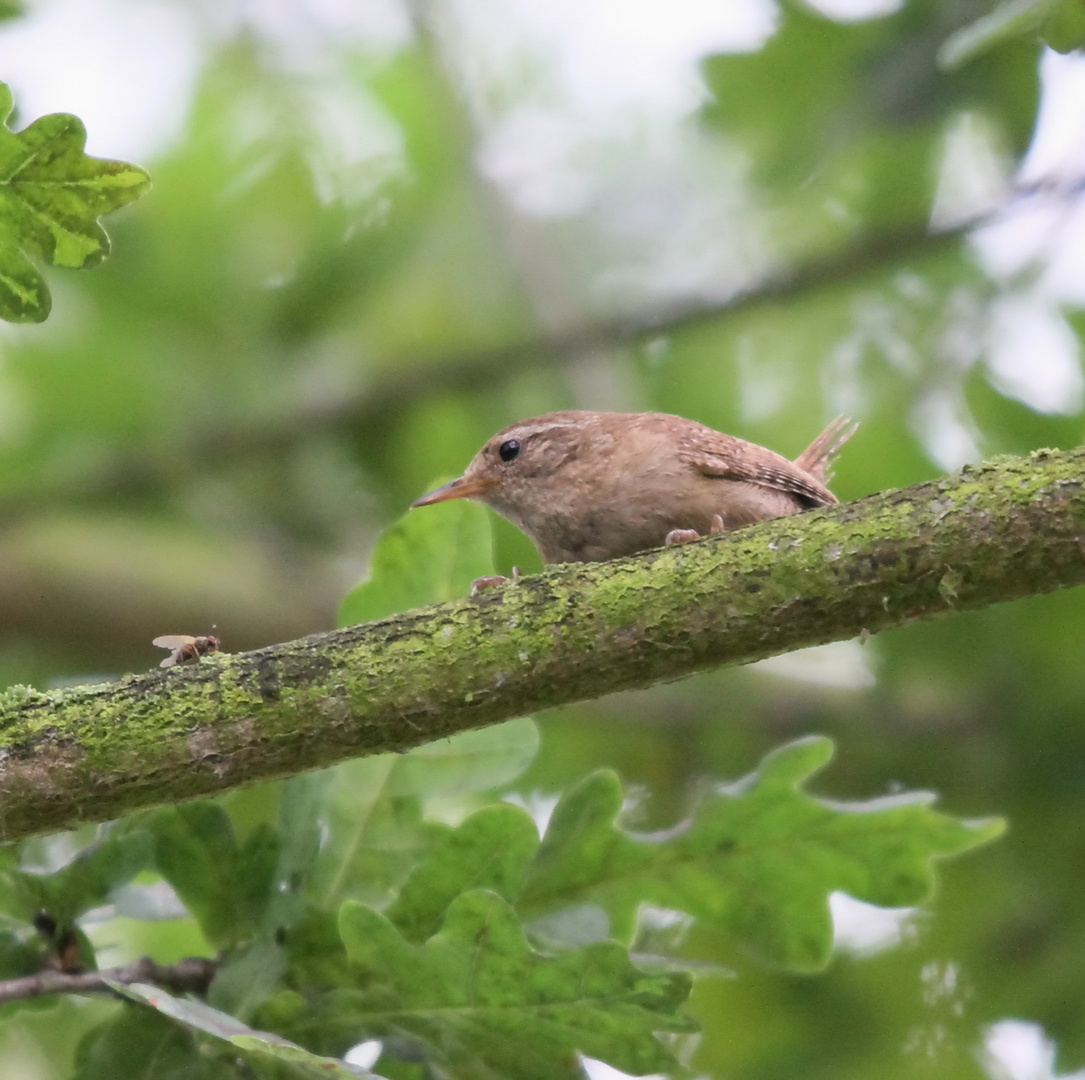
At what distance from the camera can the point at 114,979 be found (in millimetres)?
2459

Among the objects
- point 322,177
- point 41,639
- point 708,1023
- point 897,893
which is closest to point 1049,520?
point 897,893

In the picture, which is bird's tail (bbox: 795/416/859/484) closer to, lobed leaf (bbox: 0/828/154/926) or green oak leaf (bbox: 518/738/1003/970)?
green oak leaf (bbox: 518/738/1003/970)

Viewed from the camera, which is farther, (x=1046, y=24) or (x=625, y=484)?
(x=625, y=484)

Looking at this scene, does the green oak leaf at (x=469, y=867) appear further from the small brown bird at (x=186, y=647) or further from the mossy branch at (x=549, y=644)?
the small brown bird at (x=186, y=647)

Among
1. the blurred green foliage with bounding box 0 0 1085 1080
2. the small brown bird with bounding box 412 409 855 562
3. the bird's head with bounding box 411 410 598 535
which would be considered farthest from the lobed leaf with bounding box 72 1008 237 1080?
the bird's head with bounding box 411 410 598 535

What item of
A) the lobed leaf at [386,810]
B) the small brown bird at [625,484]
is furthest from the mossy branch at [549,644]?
the small brown bird at [625,484]

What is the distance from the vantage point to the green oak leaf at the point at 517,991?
2475 millimetres

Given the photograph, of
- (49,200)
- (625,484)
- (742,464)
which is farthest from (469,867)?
(742,464)

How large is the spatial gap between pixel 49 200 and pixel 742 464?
7.95ft

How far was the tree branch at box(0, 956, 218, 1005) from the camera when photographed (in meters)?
2.48

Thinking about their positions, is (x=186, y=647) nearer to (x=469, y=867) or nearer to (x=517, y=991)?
(x=469, y=867)

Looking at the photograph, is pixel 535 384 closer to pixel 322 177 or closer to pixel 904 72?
pixel 322 177

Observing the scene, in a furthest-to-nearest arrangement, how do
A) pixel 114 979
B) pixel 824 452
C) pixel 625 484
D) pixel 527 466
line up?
pixel 824 452
pixel 527 466
pixel 625 484
pixel 114 979

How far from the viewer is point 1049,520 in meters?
2.43
